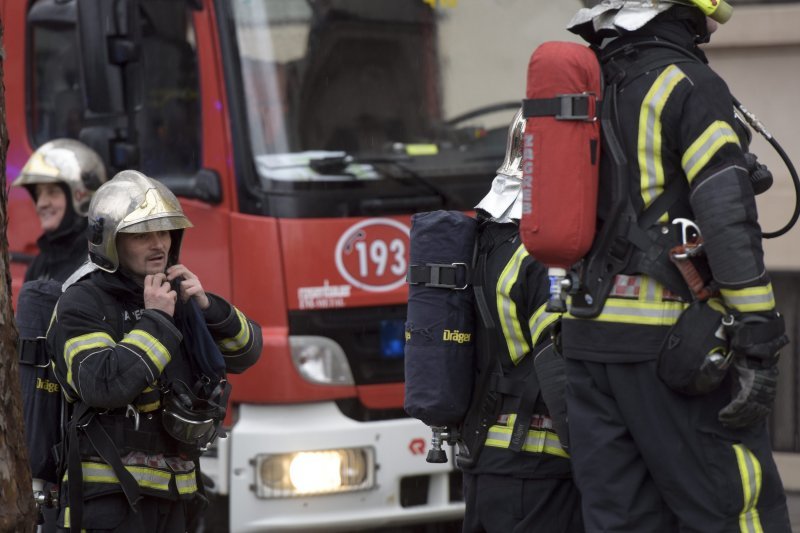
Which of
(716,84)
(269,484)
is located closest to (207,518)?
(269,484)

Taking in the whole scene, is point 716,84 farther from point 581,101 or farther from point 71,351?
point 71,351

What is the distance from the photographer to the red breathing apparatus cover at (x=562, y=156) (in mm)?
3477

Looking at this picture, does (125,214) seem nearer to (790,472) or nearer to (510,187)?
(510,187)

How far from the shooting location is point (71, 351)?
13.3 ft

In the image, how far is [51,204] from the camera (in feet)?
18.8

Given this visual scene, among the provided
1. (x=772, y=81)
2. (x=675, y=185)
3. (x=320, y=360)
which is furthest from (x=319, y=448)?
(x=772, y=81)

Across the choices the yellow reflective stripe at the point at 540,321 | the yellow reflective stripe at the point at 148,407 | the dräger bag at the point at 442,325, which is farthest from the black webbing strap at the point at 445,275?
the yellow reflective stripe at the point at 148,407

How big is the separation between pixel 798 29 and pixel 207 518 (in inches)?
164

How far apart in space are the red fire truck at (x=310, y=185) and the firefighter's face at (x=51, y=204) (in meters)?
0.47

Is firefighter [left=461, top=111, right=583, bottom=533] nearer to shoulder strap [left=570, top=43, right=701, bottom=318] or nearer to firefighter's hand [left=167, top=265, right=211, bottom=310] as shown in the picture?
shoulder strap [left=570, top=43, right=701, bottom=318]

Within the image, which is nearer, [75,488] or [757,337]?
[757,337]

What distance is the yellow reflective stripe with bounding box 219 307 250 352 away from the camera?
14.5ft

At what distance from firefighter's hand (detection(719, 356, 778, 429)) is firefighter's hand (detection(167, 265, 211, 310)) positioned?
1.62m

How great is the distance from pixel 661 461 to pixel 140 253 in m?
1.67
